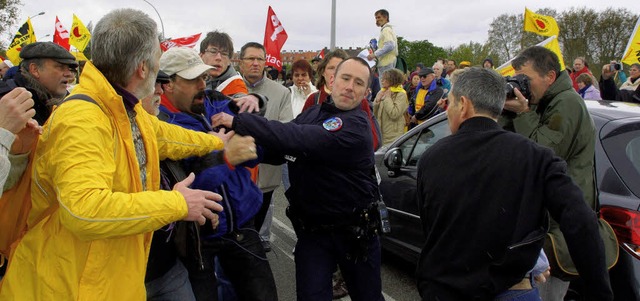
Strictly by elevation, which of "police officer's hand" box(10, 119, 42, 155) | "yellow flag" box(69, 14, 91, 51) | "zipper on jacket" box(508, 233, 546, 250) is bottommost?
"zipper on jacket" box(508, 233, 546, 250)

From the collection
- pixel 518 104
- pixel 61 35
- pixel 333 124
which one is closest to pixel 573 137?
pixel 518 104

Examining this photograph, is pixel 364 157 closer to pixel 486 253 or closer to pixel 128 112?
pixel 486 253

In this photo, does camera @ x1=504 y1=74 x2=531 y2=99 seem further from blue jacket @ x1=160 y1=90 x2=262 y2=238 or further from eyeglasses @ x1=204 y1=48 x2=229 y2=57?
eyeglasses @ x1=204 y1=48 x2=229 y2=57

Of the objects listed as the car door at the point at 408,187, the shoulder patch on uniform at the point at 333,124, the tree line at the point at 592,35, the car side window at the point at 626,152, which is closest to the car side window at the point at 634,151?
the car side window at the point at 626,152

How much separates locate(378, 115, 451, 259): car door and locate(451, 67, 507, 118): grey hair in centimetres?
191

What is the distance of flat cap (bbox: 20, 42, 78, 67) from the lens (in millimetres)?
4043

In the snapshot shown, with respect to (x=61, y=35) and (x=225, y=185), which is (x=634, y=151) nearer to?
(x=225, y=185)

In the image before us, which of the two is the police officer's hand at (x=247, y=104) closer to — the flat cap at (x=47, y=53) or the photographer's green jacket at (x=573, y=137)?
the photographer's green jacket at (x=573, y=137)

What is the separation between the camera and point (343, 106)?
2.79m

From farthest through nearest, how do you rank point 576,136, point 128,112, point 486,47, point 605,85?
1. point 486,47
2. point 605,85
3. point 576,136
4. point 128,112

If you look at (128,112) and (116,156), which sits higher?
(128,112)

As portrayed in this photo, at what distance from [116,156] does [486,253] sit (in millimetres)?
1472

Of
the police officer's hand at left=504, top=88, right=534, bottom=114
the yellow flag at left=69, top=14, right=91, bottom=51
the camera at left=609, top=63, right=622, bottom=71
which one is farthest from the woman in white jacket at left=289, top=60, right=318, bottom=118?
the yellow flag at left=69, top=14, right=91, bottom=51

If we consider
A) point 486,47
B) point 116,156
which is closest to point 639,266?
point 116,156
